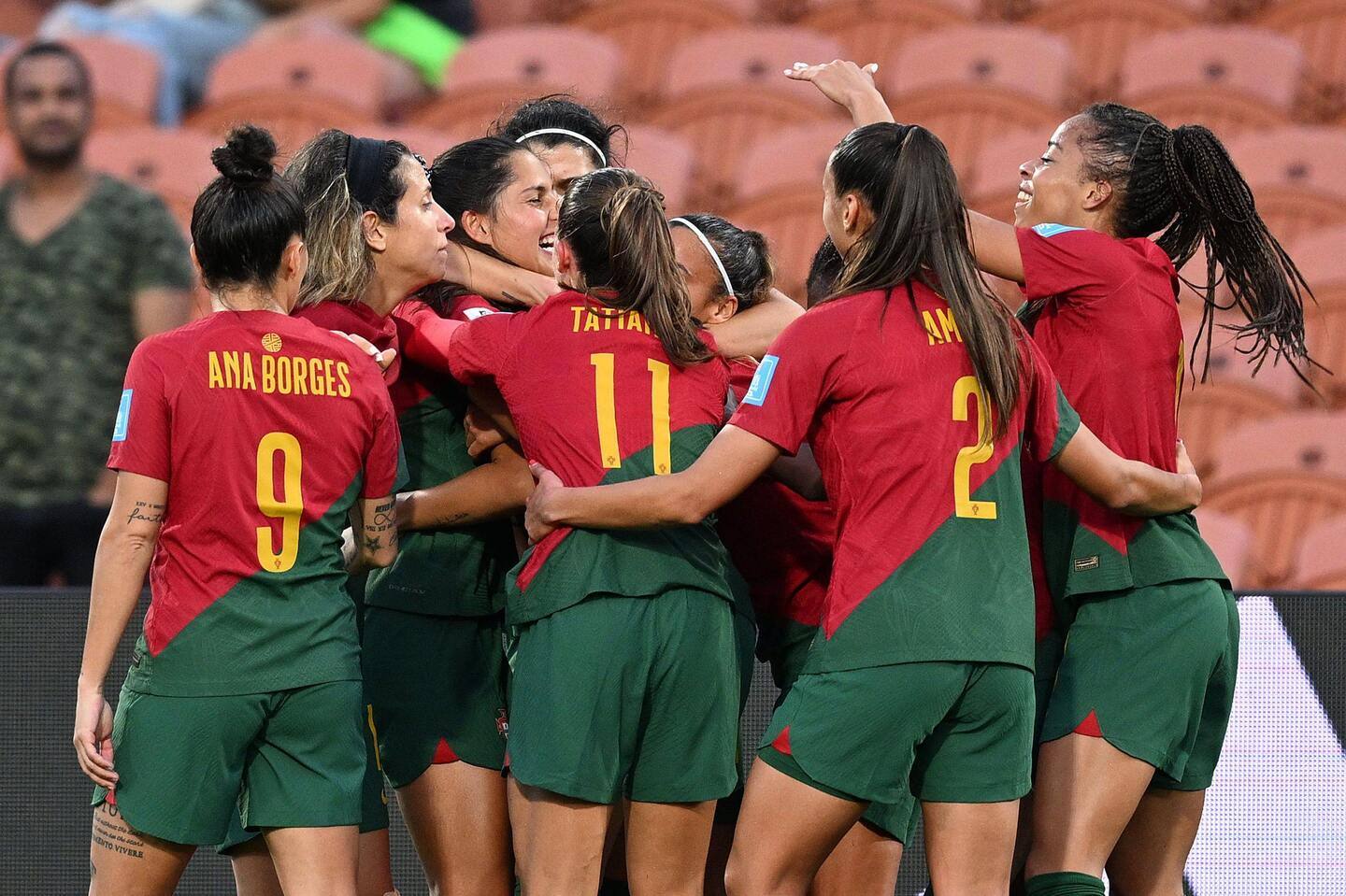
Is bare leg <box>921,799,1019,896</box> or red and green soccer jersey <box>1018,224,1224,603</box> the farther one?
red and green soccer jersey <box>1018,224,1224,603</box>

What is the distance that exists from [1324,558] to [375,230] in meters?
3.48

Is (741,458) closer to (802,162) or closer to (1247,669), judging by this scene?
(1247,669)

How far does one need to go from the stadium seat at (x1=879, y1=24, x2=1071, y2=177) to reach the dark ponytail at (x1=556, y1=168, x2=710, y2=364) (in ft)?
14.5

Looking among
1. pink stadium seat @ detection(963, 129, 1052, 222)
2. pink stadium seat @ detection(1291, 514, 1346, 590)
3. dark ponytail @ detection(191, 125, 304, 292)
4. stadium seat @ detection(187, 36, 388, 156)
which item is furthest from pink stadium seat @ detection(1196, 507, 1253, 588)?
stadium seat @ detection(187, 36, 388, 156)

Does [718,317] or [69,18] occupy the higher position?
[69,18]

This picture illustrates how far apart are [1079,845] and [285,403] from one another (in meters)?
1.59

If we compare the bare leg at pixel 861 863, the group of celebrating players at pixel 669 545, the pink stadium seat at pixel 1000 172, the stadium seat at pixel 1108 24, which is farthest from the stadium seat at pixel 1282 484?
the bare leg at pixel 861 863

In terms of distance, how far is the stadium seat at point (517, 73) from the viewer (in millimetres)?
7816

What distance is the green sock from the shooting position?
9.71 ft

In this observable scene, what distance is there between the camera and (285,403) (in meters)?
2.80

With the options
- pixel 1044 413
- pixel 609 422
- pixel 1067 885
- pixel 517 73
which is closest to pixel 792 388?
pixel 609 422

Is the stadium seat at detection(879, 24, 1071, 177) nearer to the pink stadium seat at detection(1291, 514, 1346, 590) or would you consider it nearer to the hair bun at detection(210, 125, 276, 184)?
the pink stadium seat at detection(1291, 514, 1346, 590)

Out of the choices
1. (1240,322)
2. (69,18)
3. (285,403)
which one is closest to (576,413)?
(285,403)

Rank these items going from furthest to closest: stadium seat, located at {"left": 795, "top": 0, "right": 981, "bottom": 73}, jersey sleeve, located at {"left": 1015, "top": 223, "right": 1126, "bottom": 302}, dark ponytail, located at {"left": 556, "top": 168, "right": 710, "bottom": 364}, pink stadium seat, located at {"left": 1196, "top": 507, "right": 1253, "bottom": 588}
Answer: stadium seat, located at {"left": 795, "top": 0, "right": 981, "bottom": 73}
pink stadium seat, located at {"left": 1196, "top": 507, "right": 1253, "bottom": 588}
jersey sleeve, located at {"left": 1015, "top": 223, "right": 1126, "bottom": 302}
dark ponytail, located at {"left": 556, "top": 168, "right": 710, "bottom": 364}
